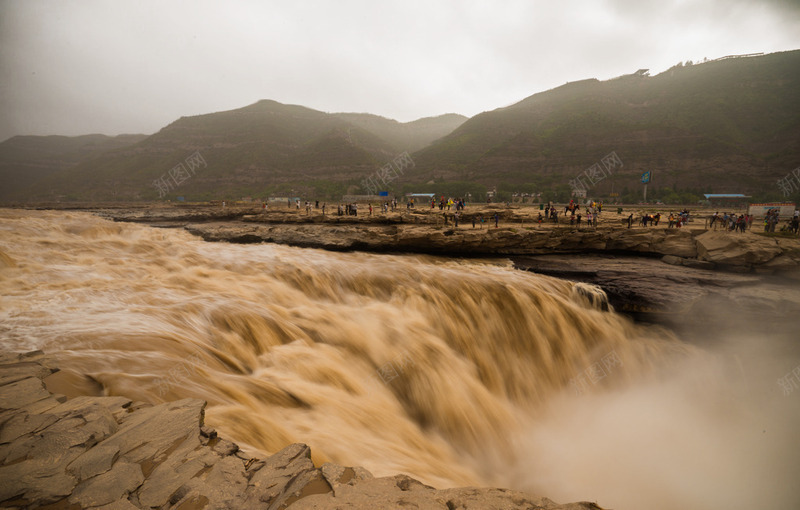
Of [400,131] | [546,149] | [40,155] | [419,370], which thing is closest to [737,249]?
[419,370]

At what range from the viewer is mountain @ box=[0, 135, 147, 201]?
137 metres

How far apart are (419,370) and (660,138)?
100816 mm

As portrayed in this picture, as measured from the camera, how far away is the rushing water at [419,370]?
3.83 metres

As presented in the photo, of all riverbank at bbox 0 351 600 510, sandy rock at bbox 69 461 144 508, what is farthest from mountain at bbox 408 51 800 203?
sandy rock at bbox 69 461 144 508

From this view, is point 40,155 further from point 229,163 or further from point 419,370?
point 419,370

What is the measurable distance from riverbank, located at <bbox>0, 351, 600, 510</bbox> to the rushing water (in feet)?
1.97

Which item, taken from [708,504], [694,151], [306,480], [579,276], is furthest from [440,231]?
[694,151]

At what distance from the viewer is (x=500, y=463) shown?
217 inches

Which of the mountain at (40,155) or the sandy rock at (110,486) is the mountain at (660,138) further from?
the mountain at (40,155)

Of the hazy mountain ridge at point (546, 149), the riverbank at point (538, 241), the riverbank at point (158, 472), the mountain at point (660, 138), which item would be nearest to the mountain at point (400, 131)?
the hazy mountain ridge at point (546, 149)

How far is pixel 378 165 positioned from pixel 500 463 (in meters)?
105

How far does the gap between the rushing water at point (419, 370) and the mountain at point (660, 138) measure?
65.4 m

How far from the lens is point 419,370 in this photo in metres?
6.45

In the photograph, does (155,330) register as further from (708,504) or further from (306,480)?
(708,504)
